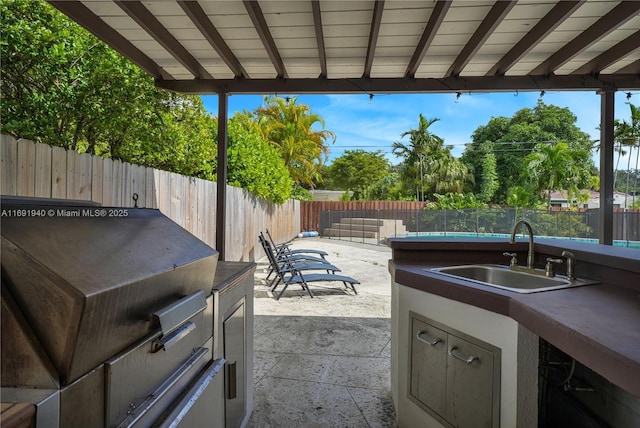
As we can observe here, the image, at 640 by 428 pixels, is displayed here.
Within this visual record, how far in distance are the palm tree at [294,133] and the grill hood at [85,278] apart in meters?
16.0

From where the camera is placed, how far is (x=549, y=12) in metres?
2.64

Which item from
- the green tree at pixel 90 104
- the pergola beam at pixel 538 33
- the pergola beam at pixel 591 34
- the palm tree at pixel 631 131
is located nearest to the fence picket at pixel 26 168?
the green tree at pixel 90 104

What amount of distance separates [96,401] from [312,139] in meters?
18.8

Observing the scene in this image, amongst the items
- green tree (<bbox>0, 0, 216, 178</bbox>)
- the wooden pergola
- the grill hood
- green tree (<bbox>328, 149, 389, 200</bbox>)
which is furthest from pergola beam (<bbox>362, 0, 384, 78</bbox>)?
green tree (<bbox>328, 149, 389, 200</bbox>)

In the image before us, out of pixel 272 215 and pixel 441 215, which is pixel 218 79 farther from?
pixel 441 215

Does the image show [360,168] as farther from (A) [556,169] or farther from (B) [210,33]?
(B) [210,33]

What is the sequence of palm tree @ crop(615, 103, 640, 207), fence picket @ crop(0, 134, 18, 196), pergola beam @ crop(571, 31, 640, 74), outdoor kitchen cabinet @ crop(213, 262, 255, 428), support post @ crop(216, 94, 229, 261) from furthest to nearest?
palm tree @ crop(615, 103, 640, 207) → support post @ crop(216, 94, 229, 261) → pergola beam @ crop(571, 31, 640, 74) → fence picket @ crop(0, 134, 18, 196) → outdoor kitchen cabinet @ crop(213, 262, 255, 428)

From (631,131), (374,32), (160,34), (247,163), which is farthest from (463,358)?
(631,131)

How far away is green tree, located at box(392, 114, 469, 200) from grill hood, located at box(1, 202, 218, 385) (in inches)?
1000

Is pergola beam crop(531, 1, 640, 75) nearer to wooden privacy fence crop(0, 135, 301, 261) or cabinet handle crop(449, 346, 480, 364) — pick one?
cabinet handle crop(449, 346, 480, 364)

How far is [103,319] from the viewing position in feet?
2.70

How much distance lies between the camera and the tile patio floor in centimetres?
231

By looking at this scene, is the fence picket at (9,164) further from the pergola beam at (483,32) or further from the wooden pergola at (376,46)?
the pergola beam at (483,32)

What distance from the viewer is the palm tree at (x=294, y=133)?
17.5 meters
